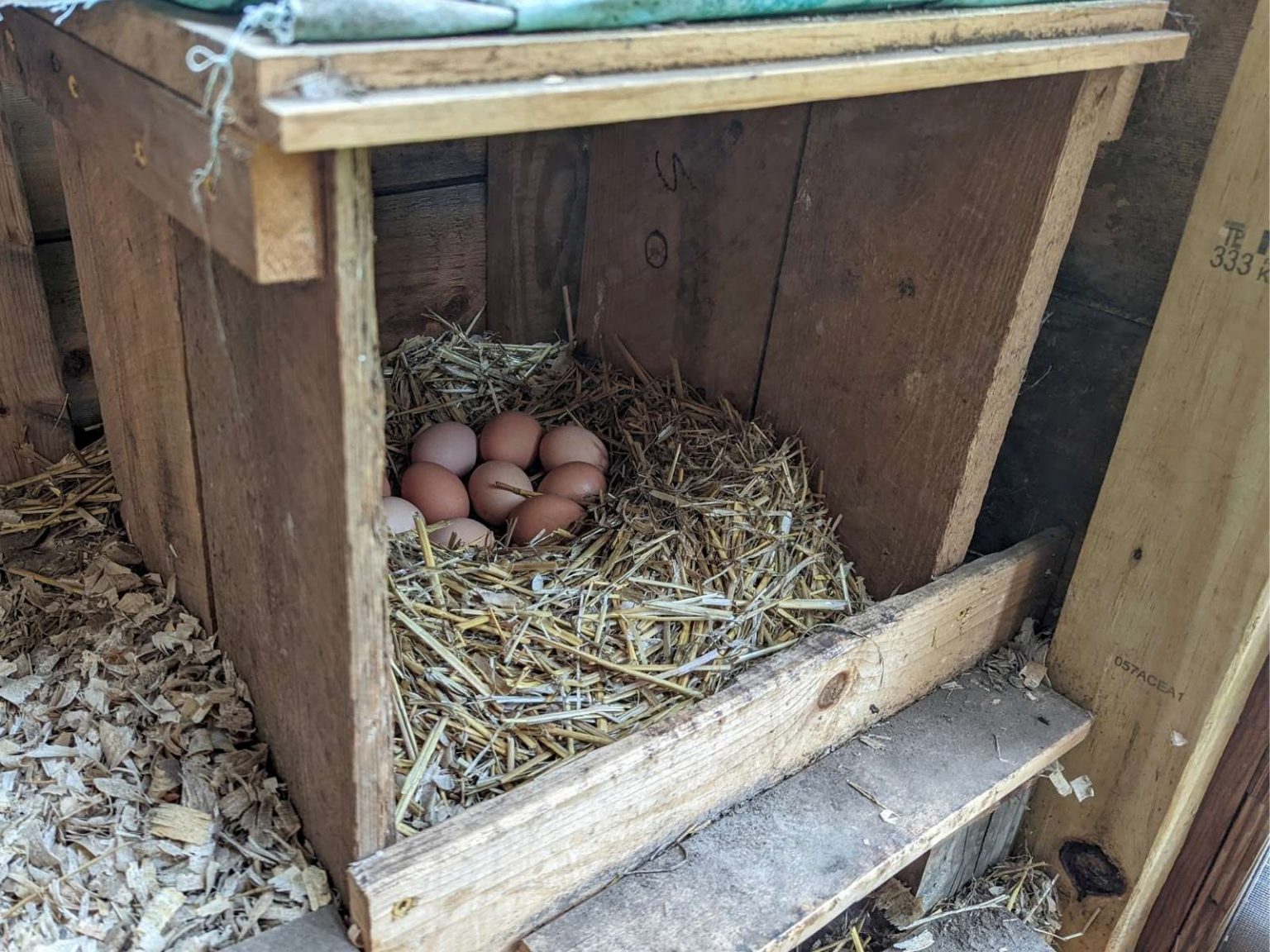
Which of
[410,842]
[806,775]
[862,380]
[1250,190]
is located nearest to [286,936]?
[410,842]

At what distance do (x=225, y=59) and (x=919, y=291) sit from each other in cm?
91

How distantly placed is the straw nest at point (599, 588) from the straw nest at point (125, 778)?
149 millimetres

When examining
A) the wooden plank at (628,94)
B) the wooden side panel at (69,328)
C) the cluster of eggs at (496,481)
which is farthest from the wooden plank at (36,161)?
the wooden plank at (628,94)

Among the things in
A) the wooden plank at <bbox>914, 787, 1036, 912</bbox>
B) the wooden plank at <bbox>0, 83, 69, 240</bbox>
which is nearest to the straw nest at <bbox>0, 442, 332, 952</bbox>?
the wooden plank at <bbox>0, 83, 69, 240</bbox>

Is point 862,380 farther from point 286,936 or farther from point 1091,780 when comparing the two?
point 286,936

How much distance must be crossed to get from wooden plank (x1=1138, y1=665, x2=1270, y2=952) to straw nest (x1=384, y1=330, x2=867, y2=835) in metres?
0.51

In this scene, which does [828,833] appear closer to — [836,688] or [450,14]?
[836,688]

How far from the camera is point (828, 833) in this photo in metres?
1.18

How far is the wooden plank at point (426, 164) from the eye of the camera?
1551mm

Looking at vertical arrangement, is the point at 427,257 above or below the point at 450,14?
below

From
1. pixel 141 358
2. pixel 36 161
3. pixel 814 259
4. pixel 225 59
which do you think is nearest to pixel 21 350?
pixel 36 161

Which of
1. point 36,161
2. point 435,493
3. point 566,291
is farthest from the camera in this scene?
point 566,291

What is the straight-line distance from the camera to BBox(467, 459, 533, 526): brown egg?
4.82 feet

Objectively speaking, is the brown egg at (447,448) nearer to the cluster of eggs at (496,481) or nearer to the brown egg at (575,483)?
the cluster of eggs at (496,481)
